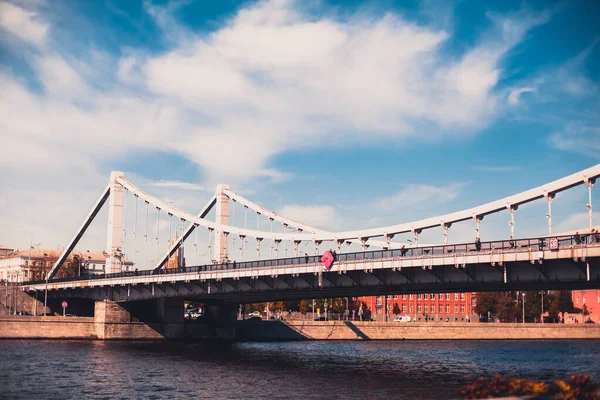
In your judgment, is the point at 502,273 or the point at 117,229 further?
the point at 117,229

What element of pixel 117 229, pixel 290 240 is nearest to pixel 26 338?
pixel 117 229

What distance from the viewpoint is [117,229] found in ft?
387

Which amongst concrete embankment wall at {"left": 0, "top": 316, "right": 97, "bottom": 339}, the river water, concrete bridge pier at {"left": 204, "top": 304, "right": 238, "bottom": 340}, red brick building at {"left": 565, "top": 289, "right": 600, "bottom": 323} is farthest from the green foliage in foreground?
red brick building at {"left": 565, "top": 289, "right": 600, "bottom": 323}

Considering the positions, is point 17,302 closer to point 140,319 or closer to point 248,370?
point 140,319

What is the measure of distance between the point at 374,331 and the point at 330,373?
6433 centimetres

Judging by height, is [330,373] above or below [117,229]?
below

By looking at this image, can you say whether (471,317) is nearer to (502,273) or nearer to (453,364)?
(453,364)

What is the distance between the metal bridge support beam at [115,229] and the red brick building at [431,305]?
71342mm

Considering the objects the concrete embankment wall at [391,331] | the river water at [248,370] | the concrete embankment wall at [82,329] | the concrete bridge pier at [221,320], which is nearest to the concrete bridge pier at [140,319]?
the concrete embankment wall at [82,329]

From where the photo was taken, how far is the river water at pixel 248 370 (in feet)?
163

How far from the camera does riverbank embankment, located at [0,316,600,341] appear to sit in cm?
10112

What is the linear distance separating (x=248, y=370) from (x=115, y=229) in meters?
58.4

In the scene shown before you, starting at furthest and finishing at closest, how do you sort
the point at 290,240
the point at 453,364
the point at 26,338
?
1. the point at 26,338
2. the point at 290,240
3. the point at 453,364

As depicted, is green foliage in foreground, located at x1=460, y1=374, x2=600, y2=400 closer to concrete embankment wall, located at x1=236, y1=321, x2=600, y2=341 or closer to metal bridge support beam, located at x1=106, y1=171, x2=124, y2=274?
concrete embankment wall, located at x1=236, y1=321, x2=600, y2=341
